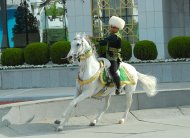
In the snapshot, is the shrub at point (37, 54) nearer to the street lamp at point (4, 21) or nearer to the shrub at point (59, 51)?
the shrub at point (59, 51)

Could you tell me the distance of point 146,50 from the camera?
21.3 meters

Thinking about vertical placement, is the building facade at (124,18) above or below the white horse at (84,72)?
above

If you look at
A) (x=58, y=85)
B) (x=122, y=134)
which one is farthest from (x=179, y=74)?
(x=122, y=134)

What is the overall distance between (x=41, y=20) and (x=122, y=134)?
801 inches

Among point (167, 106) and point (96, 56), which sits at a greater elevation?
point (96, 56)

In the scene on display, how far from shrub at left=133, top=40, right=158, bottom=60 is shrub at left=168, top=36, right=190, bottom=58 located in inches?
28.1

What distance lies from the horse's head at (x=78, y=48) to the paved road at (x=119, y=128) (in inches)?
58.3

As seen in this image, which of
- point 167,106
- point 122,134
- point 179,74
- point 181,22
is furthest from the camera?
point 181,22

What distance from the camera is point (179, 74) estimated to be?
21.1 meters

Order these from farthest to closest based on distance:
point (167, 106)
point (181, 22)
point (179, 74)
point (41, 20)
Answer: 1. point (41, 20)
2. point (181, 22)
3. point (179, 74)
4. point (167, 106)

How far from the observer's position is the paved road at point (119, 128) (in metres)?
10.0

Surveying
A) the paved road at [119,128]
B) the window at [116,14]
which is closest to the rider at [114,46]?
the paved road at [119,128]

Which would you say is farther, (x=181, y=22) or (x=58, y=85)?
(x=181, y=22)

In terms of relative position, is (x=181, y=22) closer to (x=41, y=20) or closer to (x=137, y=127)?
(x=41, y=20)
